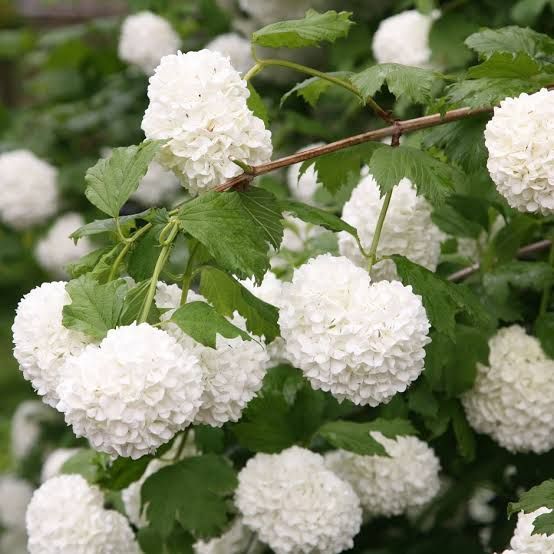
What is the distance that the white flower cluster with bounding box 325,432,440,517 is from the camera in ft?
6.31

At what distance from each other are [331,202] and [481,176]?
58 cm

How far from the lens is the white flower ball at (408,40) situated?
2.57 meters

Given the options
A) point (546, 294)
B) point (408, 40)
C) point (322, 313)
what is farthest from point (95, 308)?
point (408, 40)

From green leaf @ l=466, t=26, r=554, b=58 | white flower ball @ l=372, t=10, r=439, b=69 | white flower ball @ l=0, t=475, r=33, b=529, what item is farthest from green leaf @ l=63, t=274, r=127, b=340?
white flower ball @ l=0, t=475, r=33, b=529

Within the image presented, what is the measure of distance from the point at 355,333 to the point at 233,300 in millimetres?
202

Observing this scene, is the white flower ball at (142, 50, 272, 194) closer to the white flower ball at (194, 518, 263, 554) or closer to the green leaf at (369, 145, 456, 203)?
the green leaf at (369, 145, 456, 203)

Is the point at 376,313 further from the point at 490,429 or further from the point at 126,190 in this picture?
the point at 490,429

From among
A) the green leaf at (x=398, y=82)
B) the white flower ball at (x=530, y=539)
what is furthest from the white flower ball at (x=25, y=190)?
the white flower ball at (x=530, y=539)

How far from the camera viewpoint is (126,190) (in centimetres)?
142

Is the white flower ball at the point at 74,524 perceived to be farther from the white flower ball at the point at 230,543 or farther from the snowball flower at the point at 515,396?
the snowball flower at the point at 515,396

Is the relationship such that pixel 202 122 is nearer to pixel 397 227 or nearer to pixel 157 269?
pixel 157 269

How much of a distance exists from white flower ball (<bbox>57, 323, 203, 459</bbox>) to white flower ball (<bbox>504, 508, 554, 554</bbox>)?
0.54 m

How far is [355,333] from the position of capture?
54.0 inches

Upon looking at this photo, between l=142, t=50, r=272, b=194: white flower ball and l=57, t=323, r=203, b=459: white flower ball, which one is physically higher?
l=142, t=50, r=272, b=194: white flower ball
